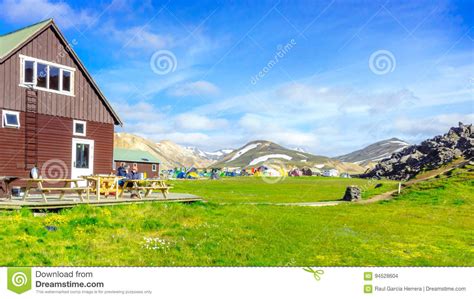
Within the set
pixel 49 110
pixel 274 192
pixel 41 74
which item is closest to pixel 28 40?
pixel 41 74

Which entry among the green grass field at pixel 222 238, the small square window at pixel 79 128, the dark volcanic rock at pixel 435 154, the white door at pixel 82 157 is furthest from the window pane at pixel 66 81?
the dark volcanic rock at pixel 435 154

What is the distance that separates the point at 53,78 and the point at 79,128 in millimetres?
3750

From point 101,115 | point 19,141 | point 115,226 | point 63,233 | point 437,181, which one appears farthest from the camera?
point 437,181

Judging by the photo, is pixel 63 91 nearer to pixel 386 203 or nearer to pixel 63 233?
pixel 63 233

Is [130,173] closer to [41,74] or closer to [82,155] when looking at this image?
[82,155]

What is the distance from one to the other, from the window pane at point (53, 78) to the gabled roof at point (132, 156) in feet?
189

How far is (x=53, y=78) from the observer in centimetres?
2603

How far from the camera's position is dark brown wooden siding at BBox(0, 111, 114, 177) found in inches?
920

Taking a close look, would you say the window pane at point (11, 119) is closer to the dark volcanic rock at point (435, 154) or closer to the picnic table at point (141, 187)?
the picnic table at point (141, 187)

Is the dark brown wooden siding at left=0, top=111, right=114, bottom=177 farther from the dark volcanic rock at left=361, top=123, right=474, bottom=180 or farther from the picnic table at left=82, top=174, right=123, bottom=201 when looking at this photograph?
the dark volcanic rock at left=361, top=123, right=474, bottom=180

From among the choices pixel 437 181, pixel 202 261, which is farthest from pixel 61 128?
pixel 437 181
